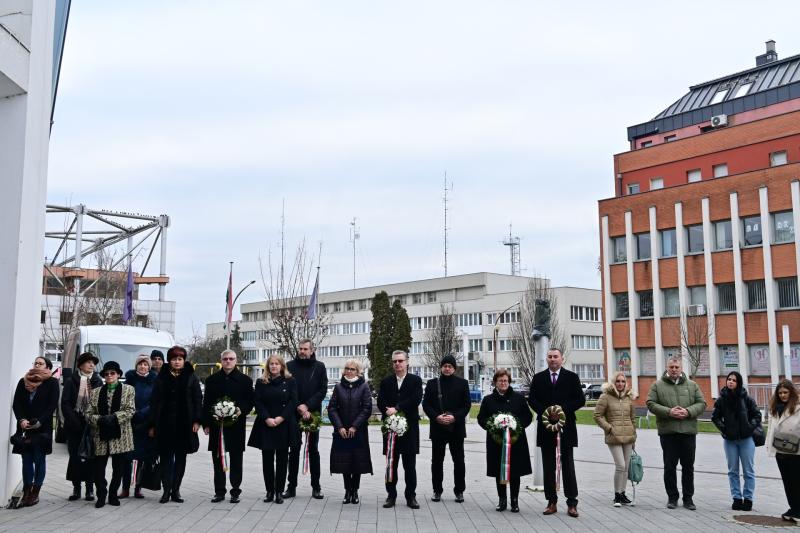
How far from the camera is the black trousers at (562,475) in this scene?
35.9 feet

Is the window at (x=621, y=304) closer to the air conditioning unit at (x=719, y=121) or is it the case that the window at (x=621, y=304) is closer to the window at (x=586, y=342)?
the air conditioning unit at (x=719, y=121)

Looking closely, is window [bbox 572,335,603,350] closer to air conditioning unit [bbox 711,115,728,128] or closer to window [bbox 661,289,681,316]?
air conditioning unit [bbox 711,115,728,128]

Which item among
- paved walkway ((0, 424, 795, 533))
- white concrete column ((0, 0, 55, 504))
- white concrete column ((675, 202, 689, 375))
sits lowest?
paved walkway ((0, 424, 795, 533))

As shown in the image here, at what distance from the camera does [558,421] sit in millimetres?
11078

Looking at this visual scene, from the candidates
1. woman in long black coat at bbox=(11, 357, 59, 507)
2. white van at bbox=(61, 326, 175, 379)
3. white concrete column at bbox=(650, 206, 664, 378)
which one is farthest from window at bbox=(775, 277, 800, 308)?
woman in long black coat at bbox=(11, 357, 59, 507)

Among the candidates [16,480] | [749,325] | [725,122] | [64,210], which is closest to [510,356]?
[725,122]

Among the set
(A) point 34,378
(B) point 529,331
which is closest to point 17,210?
(A) point 34,378

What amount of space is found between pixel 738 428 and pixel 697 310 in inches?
1419

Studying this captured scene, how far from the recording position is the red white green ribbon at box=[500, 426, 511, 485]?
11203 millimetres

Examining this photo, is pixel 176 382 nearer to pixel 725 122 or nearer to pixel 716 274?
pixel 716 274

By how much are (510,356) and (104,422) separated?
73.2 meters

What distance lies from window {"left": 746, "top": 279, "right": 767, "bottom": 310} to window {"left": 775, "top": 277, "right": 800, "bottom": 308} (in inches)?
28.5

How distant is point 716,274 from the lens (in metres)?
45.1

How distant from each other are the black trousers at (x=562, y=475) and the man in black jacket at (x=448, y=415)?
123cm
